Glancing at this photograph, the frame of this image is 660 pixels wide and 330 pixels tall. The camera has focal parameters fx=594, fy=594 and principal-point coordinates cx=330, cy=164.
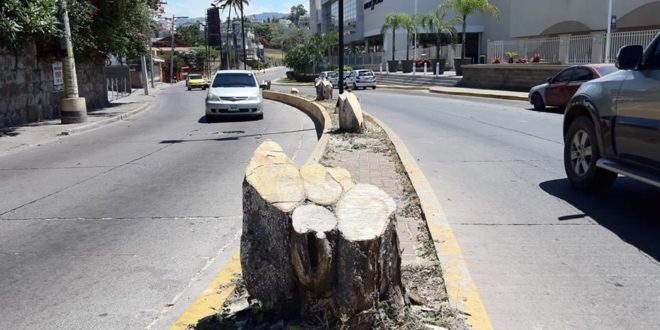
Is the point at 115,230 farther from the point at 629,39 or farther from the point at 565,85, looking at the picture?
the point at 629,39

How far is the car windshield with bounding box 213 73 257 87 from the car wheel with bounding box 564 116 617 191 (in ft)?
45.3

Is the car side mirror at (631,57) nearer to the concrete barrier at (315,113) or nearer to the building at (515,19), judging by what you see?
the concrete barrier at (315,113)

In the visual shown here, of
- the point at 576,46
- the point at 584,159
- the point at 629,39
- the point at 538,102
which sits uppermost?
the point at 629,39

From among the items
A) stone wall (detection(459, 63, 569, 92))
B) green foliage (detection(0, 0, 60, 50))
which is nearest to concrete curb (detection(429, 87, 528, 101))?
stone wall (detection(459, 63, 569, 92))

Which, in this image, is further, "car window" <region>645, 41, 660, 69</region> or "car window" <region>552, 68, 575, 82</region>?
"car window" <region>552, 68, 575, 82</region>

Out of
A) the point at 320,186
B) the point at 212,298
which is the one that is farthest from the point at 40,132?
the point at 320,186

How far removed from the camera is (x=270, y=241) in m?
3.46

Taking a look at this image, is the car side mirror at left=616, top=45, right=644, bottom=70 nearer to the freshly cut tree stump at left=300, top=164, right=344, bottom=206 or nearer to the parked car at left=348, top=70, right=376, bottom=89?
the freshly cut tree stump at left=300, top=164, right=344, bottom=206

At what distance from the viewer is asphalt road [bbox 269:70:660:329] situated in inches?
159

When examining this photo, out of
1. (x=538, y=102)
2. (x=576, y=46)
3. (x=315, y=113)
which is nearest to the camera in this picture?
(x=315, y=113)

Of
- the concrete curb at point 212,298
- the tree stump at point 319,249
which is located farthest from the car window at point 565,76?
the tree stump at point 319,249

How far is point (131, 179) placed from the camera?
30.7 feet

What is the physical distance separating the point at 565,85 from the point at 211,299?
685 inches

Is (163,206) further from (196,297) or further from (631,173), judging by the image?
(631,173)
